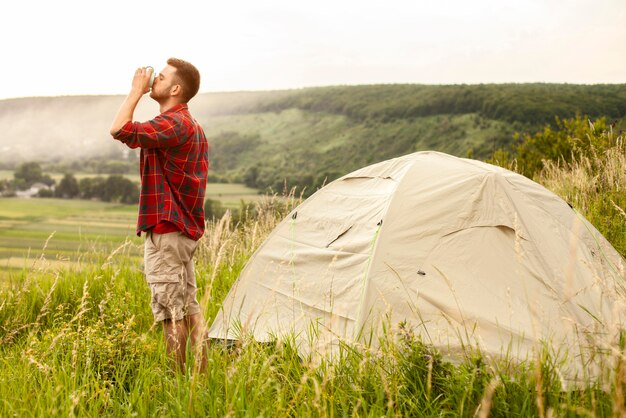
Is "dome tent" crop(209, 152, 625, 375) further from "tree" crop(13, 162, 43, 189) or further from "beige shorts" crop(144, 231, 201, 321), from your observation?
"tree" crop(13, 162, 43, 189)

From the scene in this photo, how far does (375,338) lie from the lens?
128 inches

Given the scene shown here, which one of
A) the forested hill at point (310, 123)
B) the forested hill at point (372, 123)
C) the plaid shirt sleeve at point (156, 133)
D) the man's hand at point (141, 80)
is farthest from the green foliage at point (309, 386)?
the forested hill at point (310, 123)

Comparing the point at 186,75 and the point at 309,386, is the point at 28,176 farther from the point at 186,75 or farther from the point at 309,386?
the point at 309,386

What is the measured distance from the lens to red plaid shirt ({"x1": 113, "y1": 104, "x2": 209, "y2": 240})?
3.36 meters

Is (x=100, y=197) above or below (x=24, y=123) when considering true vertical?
below

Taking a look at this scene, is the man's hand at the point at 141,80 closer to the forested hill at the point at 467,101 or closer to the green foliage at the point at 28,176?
the forested hill at the point at 467,101

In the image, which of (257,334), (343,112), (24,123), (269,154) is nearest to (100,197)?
(269,154)

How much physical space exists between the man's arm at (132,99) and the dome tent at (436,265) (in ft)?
4.04

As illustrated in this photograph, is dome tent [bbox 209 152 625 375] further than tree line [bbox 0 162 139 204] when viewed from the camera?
No

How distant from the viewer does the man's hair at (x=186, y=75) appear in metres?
3.66

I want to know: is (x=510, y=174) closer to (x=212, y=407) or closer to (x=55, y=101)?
(x=212, y=407)

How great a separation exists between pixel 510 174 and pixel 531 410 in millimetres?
2063

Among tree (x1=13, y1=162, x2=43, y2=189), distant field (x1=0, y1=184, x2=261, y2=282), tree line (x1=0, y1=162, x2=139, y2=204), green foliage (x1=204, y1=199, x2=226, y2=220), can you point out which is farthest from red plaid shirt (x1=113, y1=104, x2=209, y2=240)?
tree (x1=13, y1=162, x2=43, y2=189)

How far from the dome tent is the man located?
17.8 inches
